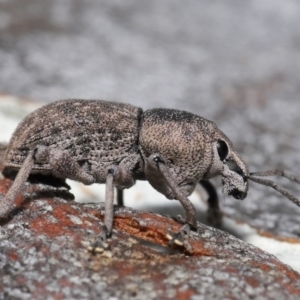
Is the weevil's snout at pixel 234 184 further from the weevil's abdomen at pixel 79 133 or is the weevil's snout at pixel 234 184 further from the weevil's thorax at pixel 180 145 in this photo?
the weevil's abdomen at pixel 79 133

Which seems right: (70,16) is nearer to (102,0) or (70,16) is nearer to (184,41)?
(102,0)

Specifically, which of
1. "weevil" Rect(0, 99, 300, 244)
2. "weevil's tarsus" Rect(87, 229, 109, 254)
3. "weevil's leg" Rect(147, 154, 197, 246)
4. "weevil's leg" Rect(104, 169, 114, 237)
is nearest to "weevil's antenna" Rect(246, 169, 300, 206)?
"weevil" Rect(0, 99, 300, 244)

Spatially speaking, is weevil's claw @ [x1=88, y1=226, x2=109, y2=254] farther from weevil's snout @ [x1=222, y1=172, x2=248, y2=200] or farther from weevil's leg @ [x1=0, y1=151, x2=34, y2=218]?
weevil's snout @ [x1=222, y1=172, x2=248, y2=200]

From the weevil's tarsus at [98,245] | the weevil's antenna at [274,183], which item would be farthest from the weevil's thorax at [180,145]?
the weevil's tarsus at [98,245]

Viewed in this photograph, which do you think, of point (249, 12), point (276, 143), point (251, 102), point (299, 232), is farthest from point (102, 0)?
point (299, 232)

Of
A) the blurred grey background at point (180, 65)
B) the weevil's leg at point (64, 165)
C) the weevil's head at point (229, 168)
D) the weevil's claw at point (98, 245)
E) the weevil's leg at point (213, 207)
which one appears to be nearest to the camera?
the weevil's claw at point (98, 245)

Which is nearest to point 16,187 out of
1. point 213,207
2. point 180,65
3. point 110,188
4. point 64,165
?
point 64,165
